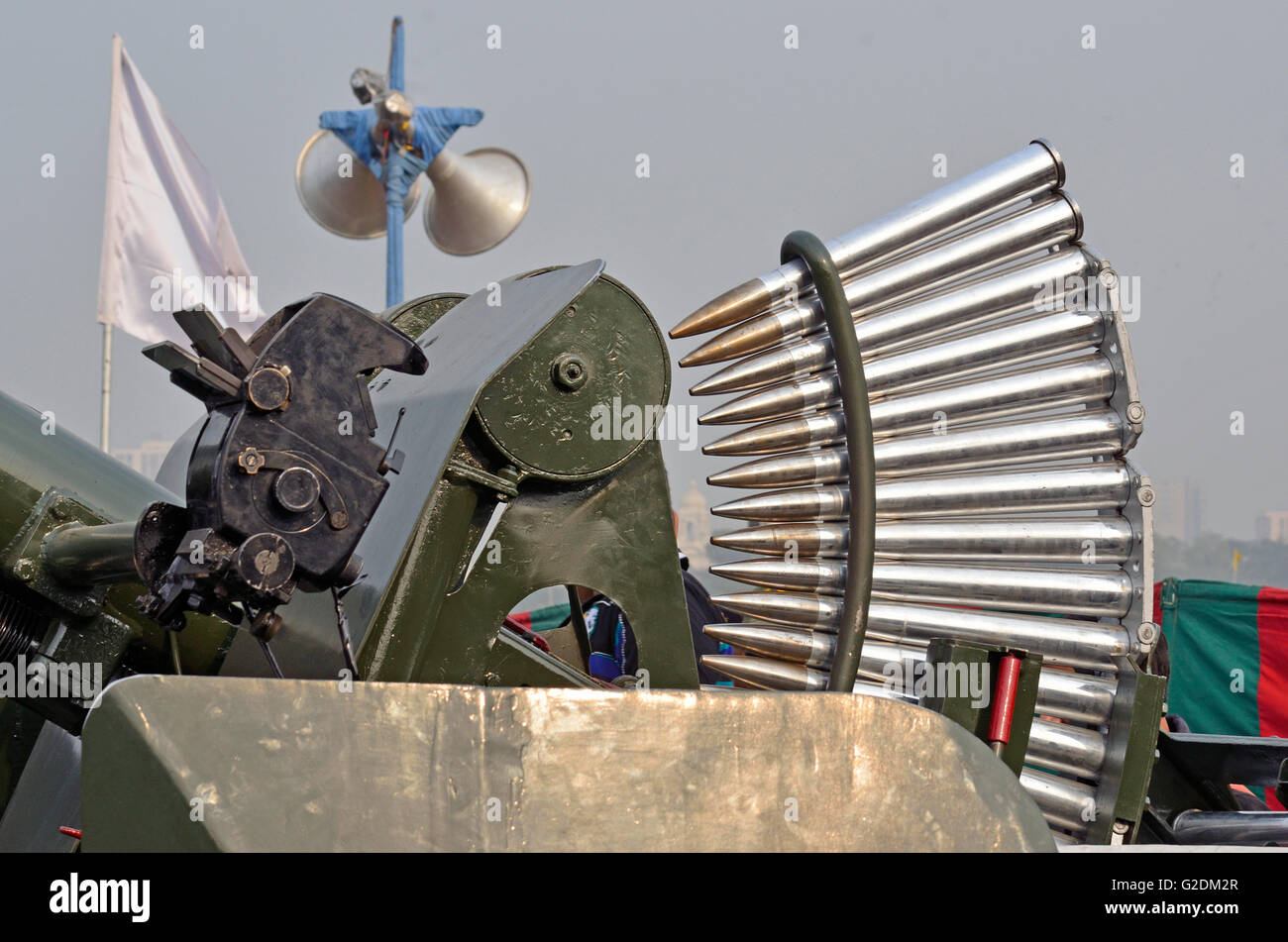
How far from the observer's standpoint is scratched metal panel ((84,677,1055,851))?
5.57ft

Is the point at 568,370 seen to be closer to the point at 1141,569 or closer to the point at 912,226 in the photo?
the point at 912,226

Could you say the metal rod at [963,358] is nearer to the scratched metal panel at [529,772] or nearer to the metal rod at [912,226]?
the metal rod at [912,226]

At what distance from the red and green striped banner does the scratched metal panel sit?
8612mm

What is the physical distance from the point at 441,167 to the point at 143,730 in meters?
22.0

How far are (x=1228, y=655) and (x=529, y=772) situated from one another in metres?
9.80

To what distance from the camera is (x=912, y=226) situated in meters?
3.67

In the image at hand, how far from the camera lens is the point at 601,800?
1.90 meters

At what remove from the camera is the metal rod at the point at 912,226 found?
3.52m

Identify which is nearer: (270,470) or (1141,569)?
(270,470)

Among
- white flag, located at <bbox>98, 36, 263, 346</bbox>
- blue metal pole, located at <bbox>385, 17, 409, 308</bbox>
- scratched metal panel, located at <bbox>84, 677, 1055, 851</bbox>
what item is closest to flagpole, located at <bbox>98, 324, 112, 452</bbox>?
white flag, located at <bbox>98, 36, 263, 346</bbox>
